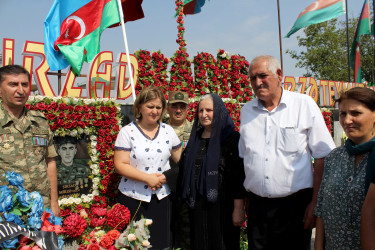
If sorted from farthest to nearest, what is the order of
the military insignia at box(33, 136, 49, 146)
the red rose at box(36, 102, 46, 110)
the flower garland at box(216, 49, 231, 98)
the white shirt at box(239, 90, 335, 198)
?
the flower garland at box(216, 49, 231, 98) → the red rose at box(36, 102, 46, 110) → the military insignia at box(33, 136, 49, 146) → the white shirt at box(239, 90, 335, 198)

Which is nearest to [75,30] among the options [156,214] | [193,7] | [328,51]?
[193,7]

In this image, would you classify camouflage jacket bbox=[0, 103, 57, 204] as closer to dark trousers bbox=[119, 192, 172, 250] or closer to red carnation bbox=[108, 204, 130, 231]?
dark trousers bbox=[119, 192, 172, 250]

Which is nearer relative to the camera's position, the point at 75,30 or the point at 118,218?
the point at 118,218

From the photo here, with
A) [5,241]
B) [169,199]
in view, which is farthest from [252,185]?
[5,241]

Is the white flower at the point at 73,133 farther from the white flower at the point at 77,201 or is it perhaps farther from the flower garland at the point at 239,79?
the flower garland at the point at 239,79

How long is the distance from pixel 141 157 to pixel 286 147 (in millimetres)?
1219

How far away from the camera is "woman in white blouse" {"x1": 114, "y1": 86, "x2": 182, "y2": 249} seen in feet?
9.32

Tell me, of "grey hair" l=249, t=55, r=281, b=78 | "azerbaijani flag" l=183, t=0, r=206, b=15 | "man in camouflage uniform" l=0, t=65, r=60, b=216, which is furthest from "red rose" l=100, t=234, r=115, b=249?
"azerbaijani flag" l=183, t=0, r=206, b=15

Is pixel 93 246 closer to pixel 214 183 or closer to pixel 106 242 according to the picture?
pixel 106 242

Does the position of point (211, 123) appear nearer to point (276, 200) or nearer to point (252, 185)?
point (252, 185)

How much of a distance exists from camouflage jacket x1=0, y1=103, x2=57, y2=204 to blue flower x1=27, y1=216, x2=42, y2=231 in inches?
49.5

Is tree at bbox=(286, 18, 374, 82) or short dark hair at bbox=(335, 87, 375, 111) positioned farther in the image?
tree at bbox=(286, 18, 374, 82)

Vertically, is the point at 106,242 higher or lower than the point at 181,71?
lower

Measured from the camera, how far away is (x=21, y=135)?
2625 mm
